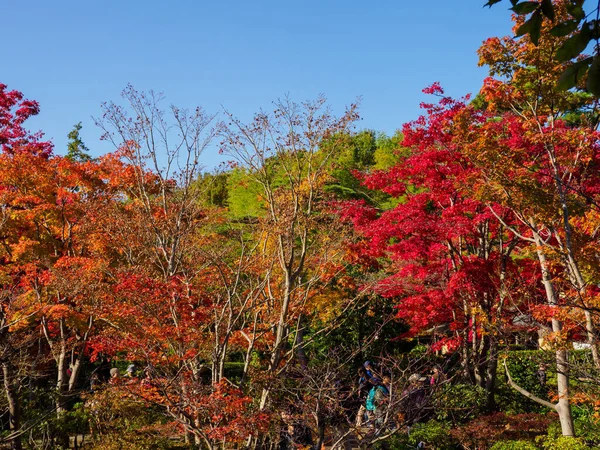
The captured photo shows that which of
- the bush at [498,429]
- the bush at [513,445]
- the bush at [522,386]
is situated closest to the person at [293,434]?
the bush at [498,429]

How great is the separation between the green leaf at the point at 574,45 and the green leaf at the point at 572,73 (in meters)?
0.05

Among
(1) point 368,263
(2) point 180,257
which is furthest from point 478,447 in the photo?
(2) point 180,257

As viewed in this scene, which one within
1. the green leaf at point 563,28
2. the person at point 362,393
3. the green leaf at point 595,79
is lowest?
the person at point 362,393

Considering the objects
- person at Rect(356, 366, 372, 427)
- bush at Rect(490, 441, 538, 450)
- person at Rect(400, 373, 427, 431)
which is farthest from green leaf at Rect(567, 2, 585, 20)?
bush at Rect(490, 441, 538, 450)

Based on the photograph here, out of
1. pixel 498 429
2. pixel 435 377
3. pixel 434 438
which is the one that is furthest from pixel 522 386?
pixel 434 438

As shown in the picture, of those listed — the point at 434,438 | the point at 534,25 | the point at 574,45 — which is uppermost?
the point at 534,25

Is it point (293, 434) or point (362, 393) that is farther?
point (362, 393)

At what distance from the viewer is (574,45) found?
177cm

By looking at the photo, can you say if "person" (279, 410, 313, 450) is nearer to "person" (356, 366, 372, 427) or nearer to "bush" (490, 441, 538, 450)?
"person" (356, 366, 372, 427)

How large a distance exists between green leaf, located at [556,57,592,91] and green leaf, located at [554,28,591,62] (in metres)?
0.05

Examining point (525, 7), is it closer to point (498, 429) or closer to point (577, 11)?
point (577, 11)

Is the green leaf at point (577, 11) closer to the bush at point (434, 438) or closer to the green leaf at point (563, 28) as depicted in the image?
the green leaf at point (563, 28)

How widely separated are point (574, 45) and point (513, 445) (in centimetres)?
815

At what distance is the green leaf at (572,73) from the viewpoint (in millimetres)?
1725
